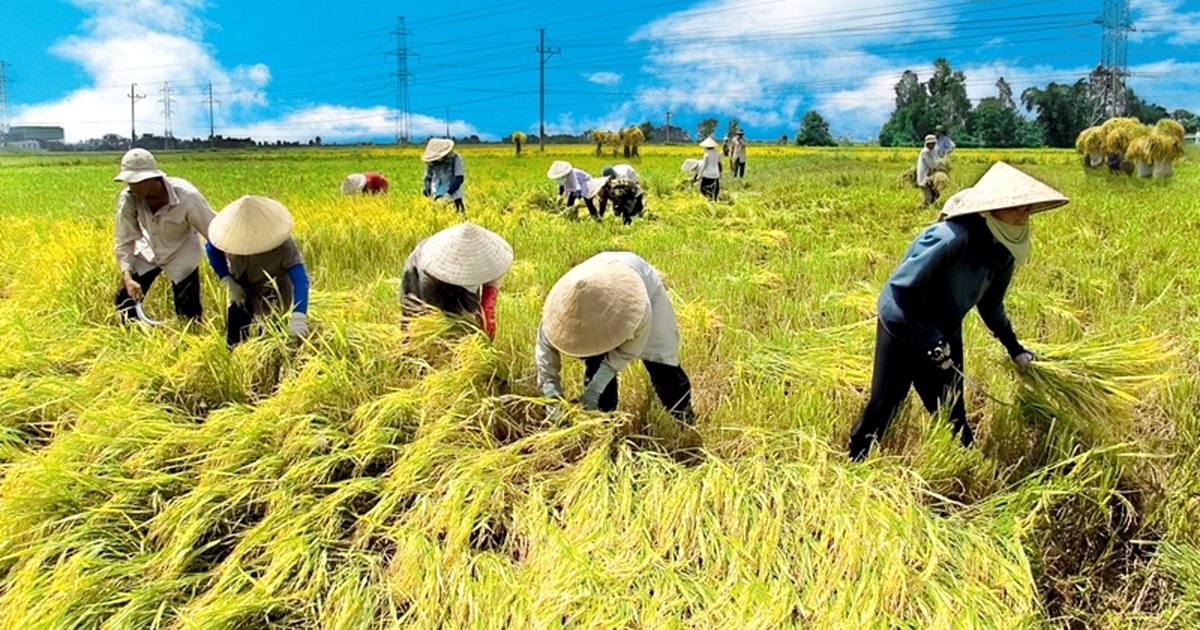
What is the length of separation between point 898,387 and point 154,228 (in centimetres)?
354

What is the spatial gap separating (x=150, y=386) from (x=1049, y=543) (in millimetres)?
3311

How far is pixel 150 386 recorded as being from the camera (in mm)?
2844

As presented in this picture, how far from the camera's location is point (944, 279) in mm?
2240

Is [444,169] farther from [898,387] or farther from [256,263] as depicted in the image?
[898,387]

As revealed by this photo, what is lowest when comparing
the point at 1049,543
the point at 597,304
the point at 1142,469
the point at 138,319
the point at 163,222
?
the point at 1049,543

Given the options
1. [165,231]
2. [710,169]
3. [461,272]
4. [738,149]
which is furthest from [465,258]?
[738,149]

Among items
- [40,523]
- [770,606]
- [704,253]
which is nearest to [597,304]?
[770,606]

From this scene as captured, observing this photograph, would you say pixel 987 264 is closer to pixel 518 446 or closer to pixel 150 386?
pixel 518 446

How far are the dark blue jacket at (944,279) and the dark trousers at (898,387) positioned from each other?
3.4 inches

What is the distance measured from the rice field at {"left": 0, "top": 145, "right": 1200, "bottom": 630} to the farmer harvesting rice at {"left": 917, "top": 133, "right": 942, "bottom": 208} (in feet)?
21.5

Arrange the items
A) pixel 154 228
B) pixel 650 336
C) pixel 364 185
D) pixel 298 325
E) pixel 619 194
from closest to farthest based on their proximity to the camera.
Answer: pixel 650 336
pixel 298 325
pixel 154 228
pixel 619 194
pixel 364 185

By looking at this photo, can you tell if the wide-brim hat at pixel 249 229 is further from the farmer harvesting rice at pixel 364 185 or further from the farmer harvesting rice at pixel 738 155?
the farmer harvesting rice at pixel 738 155

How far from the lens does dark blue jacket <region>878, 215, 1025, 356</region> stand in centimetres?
218

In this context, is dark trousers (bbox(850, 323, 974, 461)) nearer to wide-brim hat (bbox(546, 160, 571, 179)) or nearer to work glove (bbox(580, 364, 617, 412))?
work glove (bbox(580, 364, 617, 412))
